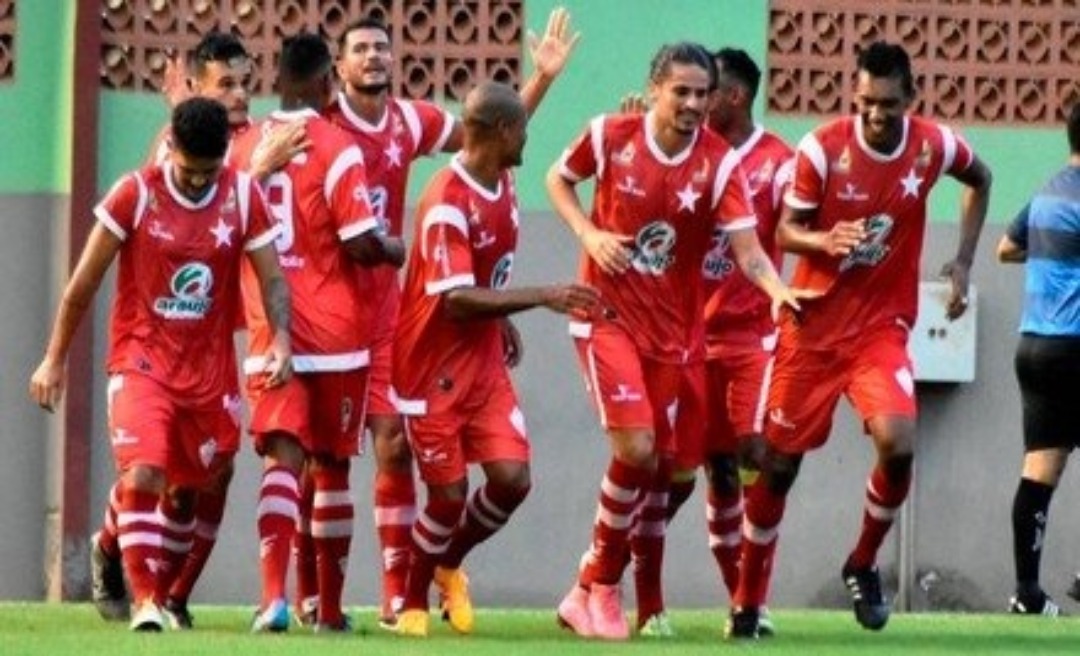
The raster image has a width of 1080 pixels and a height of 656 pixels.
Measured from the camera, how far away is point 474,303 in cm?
1644

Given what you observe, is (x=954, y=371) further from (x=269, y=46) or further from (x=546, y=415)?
(x=269, y=46)

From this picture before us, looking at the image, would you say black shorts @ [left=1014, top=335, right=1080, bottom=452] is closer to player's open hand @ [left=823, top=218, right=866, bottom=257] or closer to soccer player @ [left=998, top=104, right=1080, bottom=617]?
soccer player @ [left=998, top=104, right=1080, bottom=617]

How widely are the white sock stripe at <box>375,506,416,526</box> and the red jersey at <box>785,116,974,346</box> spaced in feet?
5.96

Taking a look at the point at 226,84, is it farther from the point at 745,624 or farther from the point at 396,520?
the point at 745,624

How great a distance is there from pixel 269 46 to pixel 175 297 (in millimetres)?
5713

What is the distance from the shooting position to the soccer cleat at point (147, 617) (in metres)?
16.1

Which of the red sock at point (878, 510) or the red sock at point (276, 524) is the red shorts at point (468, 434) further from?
the red sock at point (878, 510)

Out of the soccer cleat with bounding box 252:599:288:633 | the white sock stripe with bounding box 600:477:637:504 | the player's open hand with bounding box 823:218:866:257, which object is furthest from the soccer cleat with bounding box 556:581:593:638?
the player's open hand with bounding box 823:218:866:257

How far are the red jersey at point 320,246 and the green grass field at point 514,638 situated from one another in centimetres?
116

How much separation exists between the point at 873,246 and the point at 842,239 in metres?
0.62

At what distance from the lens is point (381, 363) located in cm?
1723

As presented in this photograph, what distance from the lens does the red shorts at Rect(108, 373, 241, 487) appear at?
1605 centimetres

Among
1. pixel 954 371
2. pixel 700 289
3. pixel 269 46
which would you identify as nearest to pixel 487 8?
pixel 269 46

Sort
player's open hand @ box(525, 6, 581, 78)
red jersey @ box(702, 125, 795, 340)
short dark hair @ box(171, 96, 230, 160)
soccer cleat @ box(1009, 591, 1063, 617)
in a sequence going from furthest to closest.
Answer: soccer cleat @ box(1009, 591, 1063, 617), red jersey @ box(702, 125, 795, 340), player's open hand @ box(525, 6, 581, 78), short dark hair @ box(171, 96, 230, 160)
